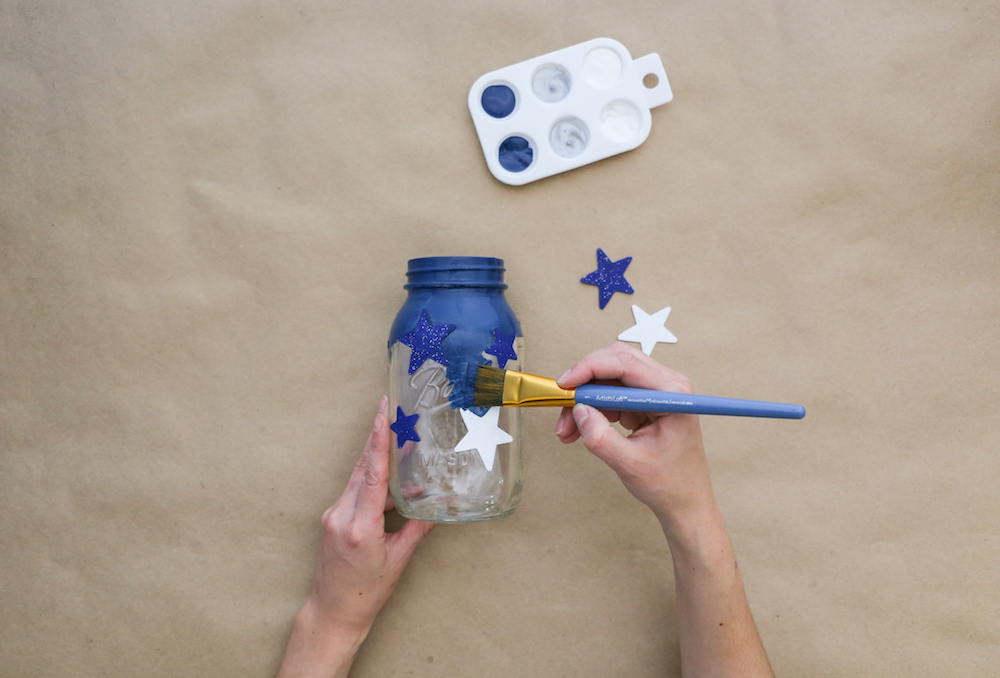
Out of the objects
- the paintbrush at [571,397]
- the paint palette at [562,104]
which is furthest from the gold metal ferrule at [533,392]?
the paint palette at [562,104]

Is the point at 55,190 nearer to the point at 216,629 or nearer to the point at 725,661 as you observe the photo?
the point at 216,629

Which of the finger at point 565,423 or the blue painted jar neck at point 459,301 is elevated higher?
the blue painted jar neck at point 459,301

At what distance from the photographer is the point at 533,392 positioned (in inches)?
36.2

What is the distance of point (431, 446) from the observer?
105 cm

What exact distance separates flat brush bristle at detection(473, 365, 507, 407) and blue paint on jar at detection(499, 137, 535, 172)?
→ 0.42 metres

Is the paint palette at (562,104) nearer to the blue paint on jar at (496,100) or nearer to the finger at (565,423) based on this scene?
the blue paint on jar at (496,100)

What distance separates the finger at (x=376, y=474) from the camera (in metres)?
1.01

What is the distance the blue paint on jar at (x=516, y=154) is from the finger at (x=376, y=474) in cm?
50

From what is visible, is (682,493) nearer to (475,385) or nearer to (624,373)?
(624,373)

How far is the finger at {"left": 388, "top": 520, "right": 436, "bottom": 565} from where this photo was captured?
1096mm

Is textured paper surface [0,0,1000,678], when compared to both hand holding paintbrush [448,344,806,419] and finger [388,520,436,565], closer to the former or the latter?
finger [388,520,436,565]

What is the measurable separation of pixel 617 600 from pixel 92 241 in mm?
1164

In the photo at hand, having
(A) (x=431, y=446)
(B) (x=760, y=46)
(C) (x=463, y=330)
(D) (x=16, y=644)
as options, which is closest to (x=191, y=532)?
(D) (x=16, y=644)

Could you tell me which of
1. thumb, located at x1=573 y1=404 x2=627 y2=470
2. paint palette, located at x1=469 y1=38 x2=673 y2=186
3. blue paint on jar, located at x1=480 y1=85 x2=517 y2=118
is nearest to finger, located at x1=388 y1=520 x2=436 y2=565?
thumb, located at x1=573 y1=404 x2=627 y2=470
